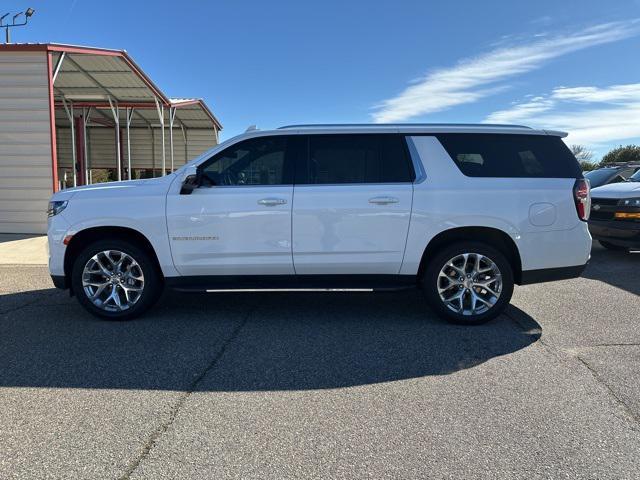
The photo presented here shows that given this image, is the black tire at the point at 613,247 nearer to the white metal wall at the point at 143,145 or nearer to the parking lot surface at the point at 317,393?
the parking lot surface at the point at 317,393

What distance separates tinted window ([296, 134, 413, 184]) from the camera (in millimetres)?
5129

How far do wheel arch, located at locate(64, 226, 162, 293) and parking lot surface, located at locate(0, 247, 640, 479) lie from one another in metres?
0.59

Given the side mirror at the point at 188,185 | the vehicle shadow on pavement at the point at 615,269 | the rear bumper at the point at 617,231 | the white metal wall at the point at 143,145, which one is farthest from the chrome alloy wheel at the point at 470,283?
the white metal wall at the point at 143,145

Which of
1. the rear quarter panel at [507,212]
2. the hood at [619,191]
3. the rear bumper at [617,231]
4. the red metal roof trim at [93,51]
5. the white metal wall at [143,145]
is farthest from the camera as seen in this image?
the white metal wall at [143,145]

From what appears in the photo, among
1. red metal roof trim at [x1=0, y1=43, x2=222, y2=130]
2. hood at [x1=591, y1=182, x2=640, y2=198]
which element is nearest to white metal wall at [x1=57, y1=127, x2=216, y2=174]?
red metal roof trim at [x1=0, y1=43, x2=222, y2=130]

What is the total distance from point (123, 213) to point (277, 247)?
1.57 meters

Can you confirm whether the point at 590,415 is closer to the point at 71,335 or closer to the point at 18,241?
the point at 71,335

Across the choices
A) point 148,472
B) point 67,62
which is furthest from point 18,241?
point 148,472

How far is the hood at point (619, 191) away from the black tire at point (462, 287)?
5.17 metres

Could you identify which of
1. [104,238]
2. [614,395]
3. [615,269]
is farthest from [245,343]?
[615,269]

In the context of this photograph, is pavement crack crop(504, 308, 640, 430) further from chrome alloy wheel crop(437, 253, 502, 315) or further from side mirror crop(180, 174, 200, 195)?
side mirror crop(180, 174, 200, 195)

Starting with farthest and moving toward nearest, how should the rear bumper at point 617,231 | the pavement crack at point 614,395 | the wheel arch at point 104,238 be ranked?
1. the rear bumper at point 617,231
2. the wheel arch at point 104,238
3. the pavement crack at point 614,395

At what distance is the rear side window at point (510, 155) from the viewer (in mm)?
5133

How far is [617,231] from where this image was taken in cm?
882
